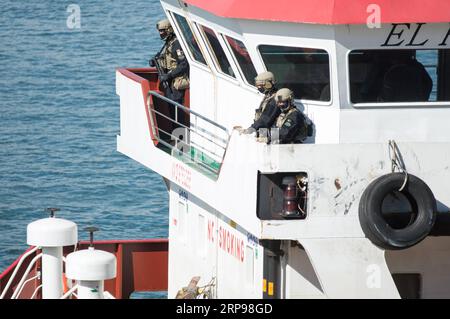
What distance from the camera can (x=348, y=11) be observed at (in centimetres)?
1496

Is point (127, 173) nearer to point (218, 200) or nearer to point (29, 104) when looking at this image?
point (29, 104)

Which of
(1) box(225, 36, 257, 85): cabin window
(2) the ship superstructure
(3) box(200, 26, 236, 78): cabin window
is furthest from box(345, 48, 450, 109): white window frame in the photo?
(3) box(200, 26, 236, 78): cabin window

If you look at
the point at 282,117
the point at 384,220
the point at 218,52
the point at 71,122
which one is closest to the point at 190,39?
the point at 218,52

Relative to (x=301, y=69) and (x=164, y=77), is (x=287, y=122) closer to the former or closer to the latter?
(x=301, y=69)

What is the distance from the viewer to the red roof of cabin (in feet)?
49.1

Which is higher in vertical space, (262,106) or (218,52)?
(218,52)

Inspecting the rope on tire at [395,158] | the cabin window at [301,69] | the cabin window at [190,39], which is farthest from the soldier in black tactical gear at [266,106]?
the cabin window at [190,39]

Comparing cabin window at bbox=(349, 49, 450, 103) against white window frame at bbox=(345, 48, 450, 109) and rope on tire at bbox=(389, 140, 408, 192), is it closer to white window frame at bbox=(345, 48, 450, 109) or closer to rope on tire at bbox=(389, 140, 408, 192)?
white window frame at bbox=(345, 48, 450, 109)

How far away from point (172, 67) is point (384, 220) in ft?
18.8

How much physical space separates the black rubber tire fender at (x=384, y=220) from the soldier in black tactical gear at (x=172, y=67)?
531cm

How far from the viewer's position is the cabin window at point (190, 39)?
61.1ft

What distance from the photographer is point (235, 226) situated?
56.4ft

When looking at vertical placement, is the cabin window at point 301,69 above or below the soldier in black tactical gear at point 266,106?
above

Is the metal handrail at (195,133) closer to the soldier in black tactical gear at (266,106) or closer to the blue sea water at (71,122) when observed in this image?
the soldier in black tactical gear at (266,106)
